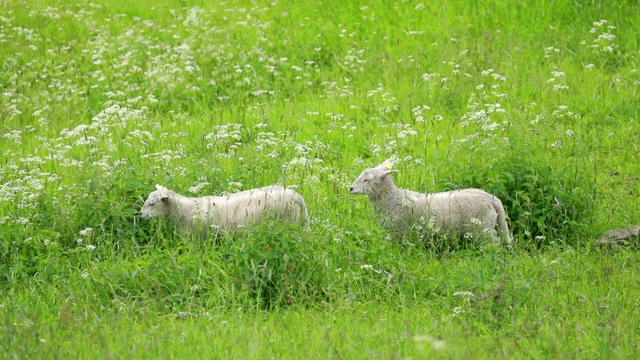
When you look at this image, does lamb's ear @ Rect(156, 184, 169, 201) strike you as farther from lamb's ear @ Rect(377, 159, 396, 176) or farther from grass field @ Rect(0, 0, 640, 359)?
lamb's ear @ Rect(377, 159, 396, 176)

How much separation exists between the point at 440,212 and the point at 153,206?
2771mm

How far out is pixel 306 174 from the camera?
411 inches

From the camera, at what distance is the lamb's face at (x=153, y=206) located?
9.27 meters

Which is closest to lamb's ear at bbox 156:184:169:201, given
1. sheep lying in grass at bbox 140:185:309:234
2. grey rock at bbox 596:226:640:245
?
sheep lying in grass at bbox 140:185:309:234

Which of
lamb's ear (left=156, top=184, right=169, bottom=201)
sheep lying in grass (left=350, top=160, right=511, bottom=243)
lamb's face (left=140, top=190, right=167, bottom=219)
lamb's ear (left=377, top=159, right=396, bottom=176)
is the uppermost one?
lamb's ear (left=156, top=184, right=169, bottom=201)

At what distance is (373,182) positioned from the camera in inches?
383

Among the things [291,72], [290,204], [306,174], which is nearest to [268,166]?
[306,174]

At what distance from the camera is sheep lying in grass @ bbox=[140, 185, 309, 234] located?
927 cm

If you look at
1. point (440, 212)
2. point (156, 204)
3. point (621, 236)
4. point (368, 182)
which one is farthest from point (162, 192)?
point (621, 236)

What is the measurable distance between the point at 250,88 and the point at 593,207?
253 inches

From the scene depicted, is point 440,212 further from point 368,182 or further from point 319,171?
point 319,171

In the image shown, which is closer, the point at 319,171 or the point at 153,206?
the point at 153,206

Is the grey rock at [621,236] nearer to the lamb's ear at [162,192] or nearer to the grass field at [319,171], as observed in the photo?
the grass field at [319,171]

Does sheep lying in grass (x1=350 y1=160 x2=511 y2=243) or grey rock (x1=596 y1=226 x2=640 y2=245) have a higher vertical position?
sheep lying in grass (x1=350 y1=160 x2=511 y2=243)
